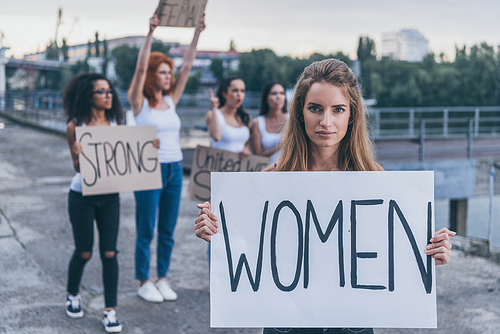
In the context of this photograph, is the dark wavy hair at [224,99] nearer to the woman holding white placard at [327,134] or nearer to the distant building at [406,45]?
the woman holding white placard at [327,134]

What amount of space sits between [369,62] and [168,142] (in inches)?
2714

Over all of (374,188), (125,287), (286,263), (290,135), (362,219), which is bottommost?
(125,287)

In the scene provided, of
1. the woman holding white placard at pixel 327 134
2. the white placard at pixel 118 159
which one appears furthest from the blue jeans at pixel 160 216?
the woman holding white placard at pixel 327 134

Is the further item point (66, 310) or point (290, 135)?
point (66, 310)

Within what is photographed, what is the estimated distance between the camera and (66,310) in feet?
12.1

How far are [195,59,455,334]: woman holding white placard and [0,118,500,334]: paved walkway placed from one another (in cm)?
193

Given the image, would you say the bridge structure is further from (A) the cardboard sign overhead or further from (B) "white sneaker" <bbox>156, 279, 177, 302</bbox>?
(B) "white sneaker" <bbox>156, 279, 177, 302</bbox>

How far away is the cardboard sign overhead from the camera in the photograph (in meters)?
3.69

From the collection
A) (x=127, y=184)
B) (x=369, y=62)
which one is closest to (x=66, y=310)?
(x=127, y=184)

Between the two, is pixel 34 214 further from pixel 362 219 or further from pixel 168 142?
pixel 362 219

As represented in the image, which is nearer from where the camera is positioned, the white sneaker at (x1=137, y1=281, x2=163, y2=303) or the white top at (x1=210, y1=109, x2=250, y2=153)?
the white sneaker at (x1=137, y1=281, x2=163, y2=303)

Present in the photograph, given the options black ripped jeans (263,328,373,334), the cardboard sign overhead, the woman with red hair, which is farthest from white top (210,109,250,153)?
black ripped jeans (263,328,373,334)

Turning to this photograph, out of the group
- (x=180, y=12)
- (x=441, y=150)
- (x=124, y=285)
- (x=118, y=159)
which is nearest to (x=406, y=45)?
(x=441, y=150)

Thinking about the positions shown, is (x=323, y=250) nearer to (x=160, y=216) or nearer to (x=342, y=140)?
(x=342, y=140)
